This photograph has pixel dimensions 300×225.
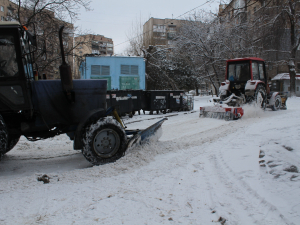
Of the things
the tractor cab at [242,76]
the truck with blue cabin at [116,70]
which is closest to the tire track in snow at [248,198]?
the tractor cab at [242,76]

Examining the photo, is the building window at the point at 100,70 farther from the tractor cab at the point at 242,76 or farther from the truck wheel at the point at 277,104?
the truck wheel at the point at 277,104

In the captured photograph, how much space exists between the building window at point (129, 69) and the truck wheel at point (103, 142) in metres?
15.7

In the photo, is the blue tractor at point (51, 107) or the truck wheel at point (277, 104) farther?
the truck wheel at point (277, 104)

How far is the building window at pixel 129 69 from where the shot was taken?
19.8 metres

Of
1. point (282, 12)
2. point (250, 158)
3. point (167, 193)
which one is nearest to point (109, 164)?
point (167, 193)

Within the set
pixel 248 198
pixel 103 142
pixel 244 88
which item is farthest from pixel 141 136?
pixel 244 88

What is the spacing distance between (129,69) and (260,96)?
1112 cm

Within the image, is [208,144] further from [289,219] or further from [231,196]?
[289,219]

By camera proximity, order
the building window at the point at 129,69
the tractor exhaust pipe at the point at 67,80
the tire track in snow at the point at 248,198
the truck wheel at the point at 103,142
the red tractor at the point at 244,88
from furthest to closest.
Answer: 1. the building window at the point at 129,69
2. the red tractor at the point at 244,88
3. the truck wheel at the point at 103,142
4. the tractor exhaust pipe at the point at 67,80
5. the tire track in snow at the point at 248,198

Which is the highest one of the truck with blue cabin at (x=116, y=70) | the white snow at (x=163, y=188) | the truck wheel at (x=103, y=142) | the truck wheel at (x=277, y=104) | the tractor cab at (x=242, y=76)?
the truck with blue cabin at (x=116, y=70)

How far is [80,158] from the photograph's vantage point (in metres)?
5.23

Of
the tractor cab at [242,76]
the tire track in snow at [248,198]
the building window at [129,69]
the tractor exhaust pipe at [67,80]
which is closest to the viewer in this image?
the tire track in snow at [248,198]

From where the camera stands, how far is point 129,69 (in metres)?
20.0

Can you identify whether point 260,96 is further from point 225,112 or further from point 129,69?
point 129,69
